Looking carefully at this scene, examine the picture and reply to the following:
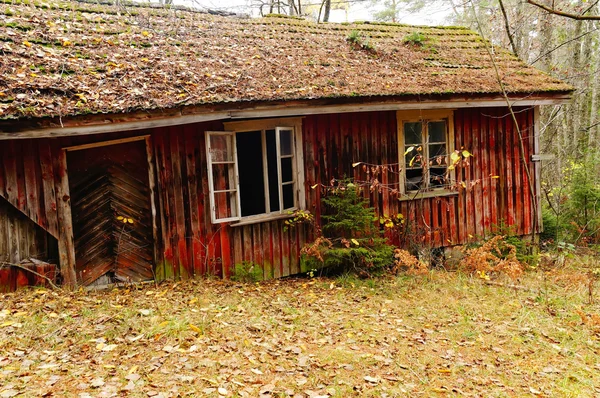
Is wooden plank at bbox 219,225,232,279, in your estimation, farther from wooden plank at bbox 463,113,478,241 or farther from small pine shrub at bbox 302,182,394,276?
wooden plank at bbox 463,113,478,241

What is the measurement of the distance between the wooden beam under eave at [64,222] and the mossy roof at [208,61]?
91 centimetres

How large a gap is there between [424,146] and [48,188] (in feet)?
20.9

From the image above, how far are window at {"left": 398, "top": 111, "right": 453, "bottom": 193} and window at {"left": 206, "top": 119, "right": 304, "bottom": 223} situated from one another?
7.29 ft

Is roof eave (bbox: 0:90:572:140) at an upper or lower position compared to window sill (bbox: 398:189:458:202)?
upper

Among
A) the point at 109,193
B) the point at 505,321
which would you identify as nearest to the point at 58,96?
the point at 109,193

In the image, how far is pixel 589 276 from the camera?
6895 mm

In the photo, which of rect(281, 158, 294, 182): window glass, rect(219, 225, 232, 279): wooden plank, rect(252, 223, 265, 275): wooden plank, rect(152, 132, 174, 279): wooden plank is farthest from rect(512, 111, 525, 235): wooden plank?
rect(152, 132, 174, 279): wooden plank

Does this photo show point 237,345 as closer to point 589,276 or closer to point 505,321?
point 505,321

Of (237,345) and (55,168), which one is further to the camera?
(55,168)

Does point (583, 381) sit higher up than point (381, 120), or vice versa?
point (381, 120)

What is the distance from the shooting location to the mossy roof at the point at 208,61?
579 centimetres

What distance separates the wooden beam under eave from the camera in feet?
19.4

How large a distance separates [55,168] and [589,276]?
7769mm

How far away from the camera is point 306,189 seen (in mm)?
7801
